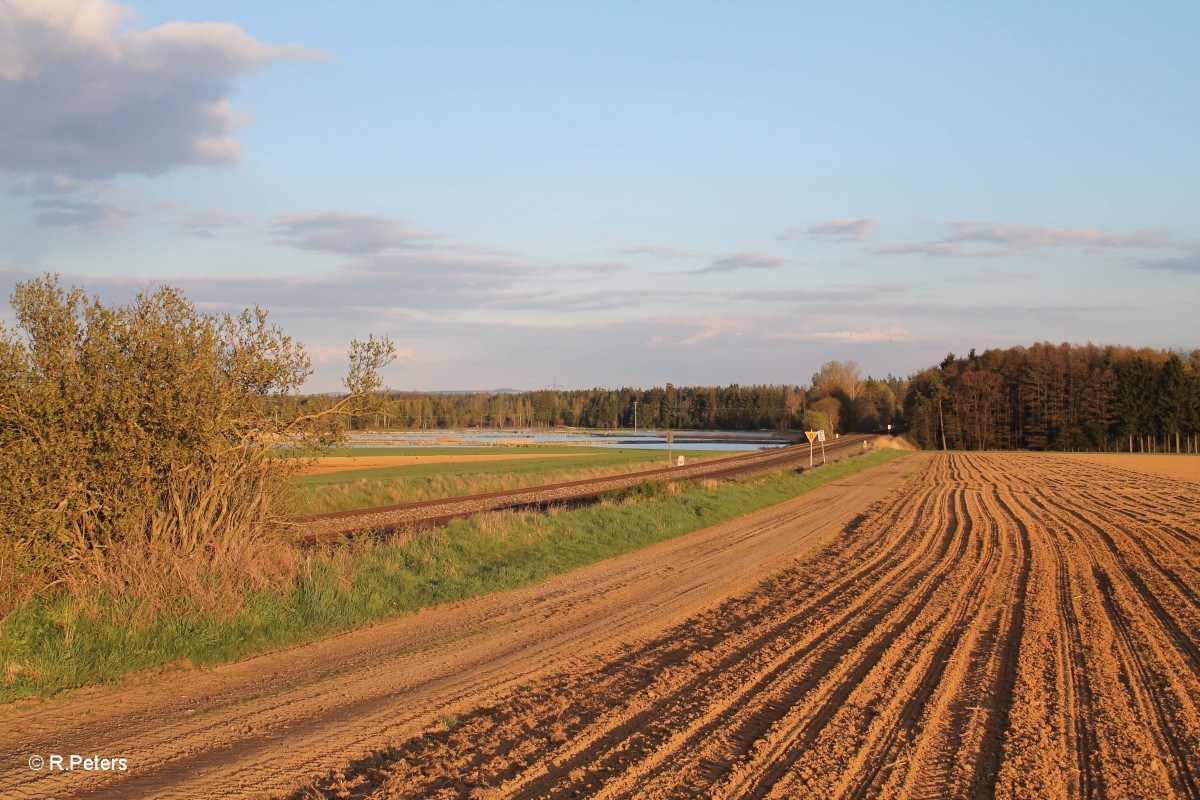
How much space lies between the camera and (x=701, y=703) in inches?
287

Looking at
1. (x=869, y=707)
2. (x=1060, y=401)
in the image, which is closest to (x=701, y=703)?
(x=869, y=707)

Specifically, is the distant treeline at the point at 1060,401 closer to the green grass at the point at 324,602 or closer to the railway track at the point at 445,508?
the railway track at the point at 445,508

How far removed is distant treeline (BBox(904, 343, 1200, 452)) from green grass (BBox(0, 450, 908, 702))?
3514 inches

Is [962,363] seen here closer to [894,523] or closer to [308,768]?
[894,523]

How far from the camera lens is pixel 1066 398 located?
95312 millimetres

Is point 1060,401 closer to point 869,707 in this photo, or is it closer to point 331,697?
point 869,707

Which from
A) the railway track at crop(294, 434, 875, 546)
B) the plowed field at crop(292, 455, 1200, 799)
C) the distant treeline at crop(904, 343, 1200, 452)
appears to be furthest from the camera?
the distant treeline at crop(904, 343, 1200, 452)

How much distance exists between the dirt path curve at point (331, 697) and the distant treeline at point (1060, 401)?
3775 inches

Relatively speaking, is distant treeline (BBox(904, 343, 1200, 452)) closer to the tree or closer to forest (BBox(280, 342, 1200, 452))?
forest (BBox(280, 342, 1200, 452))

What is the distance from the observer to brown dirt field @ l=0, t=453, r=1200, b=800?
18.5 feet

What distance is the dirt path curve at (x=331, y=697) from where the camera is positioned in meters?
5.71

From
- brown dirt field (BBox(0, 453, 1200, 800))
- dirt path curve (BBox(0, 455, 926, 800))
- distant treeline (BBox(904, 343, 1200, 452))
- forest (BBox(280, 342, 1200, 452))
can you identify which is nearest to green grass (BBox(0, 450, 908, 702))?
dirt path curve (BBox(0, 455, 926, 800))

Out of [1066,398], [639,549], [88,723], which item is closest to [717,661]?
[88,723]

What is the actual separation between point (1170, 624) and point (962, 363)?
109789mm
